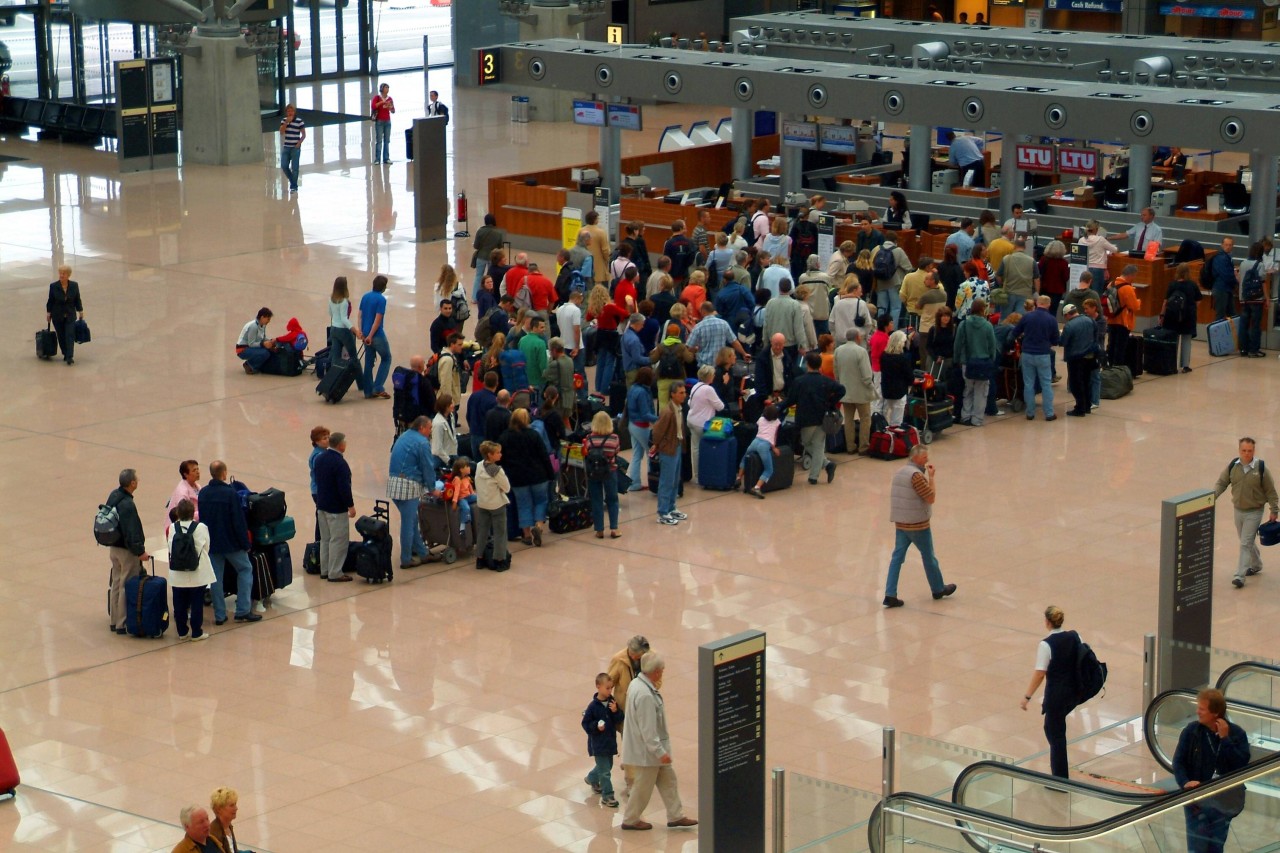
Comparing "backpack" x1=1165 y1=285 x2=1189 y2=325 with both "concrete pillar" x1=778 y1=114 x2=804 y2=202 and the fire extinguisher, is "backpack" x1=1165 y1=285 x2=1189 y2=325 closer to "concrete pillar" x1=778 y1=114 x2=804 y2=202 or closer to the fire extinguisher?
"concrete pillar" x1=778 y1=114 x2=804 y2=202

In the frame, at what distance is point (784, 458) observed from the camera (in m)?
18.7

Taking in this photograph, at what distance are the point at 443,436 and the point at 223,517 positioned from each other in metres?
2.56

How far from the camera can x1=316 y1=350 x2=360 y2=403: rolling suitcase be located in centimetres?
2130

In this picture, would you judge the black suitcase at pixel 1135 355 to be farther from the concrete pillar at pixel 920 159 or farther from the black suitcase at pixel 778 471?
the concrete pillar at pixel 920 159

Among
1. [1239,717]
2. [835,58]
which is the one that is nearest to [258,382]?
[1239,717]

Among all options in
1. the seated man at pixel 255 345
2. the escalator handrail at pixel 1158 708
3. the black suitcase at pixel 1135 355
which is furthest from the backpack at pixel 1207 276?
the escalator handrail at pixel 1158 708

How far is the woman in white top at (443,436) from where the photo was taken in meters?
17.0

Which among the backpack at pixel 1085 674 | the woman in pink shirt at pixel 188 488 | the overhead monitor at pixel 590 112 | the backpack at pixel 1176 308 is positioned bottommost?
the backpack at pixel 1085 674

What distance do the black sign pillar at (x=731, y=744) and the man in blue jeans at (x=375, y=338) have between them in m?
10.8

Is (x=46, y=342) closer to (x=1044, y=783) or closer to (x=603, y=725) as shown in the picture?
(x=603, y=725)

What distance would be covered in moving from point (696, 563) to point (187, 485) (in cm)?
412

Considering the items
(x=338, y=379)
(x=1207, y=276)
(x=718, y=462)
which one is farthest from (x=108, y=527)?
(x=1207, y=276)

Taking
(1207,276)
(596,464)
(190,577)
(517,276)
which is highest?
(517,276)

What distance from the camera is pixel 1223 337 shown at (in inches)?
932
